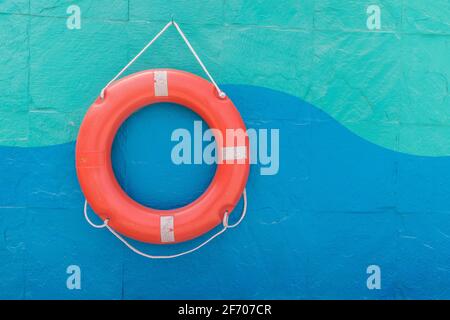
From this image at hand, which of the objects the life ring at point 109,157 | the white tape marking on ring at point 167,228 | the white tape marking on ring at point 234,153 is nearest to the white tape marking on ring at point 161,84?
the life ring at point 109,157

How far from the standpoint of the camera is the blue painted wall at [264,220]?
1948 millimetres

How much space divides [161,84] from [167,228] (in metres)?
0.58

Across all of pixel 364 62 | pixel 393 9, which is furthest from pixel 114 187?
pixel 393 9

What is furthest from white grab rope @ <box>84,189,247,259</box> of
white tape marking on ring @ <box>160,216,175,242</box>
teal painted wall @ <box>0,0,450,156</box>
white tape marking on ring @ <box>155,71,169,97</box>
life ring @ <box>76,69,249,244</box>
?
white tape marking on ring @ <box>155,71,169,97</box>

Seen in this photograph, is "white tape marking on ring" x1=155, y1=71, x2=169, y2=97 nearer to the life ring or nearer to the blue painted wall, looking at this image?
the life ring

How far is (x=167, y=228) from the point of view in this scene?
1.78 m

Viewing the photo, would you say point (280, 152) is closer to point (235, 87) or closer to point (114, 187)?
point (235, 87)

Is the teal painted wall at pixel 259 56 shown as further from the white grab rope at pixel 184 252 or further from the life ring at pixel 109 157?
the white grab rope at pixel 184 252

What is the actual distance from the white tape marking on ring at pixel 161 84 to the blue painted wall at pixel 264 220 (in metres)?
0.16

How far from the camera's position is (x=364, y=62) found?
6.56ft

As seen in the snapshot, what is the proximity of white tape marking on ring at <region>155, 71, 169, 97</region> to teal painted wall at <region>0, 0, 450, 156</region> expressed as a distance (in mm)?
181

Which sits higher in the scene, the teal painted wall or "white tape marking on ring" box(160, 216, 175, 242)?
the teal painted wall

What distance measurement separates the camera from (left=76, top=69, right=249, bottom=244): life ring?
1.77 meters

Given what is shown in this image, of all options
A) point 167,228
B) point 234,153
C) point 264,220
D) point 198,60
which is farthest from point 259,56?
point 167,228
